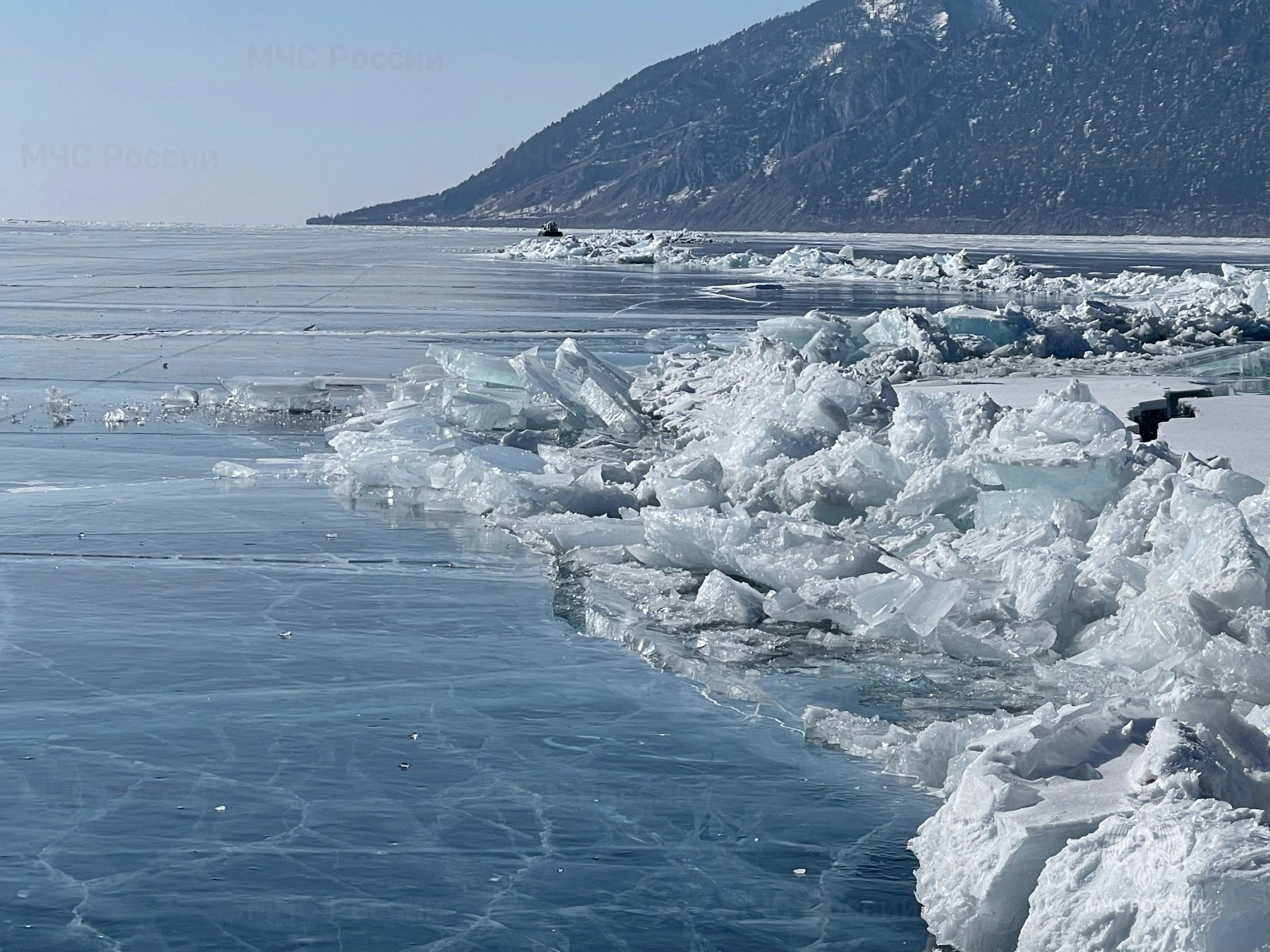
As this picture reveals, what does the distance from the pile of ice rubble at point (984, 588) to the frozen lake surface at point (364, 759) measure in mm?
281

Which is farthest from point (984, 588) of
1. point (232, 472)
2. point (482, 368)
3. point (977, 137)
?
point (977, 137)

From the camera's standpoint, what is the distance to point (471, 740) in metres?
4.78

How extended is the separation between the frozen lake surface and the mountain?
121618 millimetres

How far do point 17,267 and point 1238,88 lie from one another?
12426 centimetres

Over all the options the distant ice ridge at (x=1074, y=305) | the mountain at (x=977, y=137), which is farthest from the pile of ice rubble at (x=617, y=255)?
the mountain at (x=977, y=137)

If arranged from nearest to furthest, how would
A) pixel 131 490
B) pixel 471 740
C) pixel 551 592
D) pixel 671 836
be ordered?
1. pixel 671 836
2. pixel 471 740
3. pixel 551 592
4. pixel 131 490

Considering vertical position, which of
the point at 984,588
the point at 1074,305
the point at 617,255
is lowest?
the point at 984,588

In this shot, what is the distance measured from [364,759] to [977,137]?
151m

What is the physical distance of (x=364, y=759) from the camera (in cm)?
459

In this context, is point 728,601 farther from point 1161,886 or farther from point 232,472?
point 232,472

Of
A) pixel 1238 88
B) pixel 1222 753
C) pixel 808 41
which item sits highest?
A: pixel 808 41

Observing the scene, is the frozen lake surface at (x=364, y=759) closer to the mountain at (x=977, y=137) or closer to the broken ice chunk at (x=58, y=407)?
the broken ice chunk at (x=58, y=407)

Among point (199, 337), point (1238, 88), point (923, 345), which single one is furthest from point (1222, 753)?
point (1238, 88)

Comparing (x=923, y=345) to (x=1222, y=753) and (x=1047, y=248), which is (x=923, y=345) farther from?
(x=1047, y=248)
